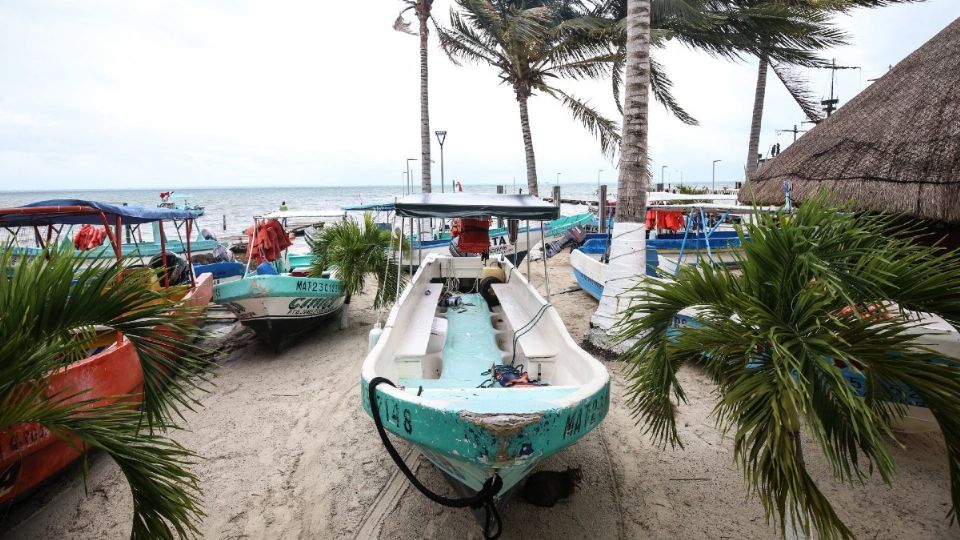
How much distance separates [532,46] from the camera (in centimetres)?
1305

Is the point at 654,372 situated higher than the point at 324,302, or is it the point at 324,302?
the point at 654,372

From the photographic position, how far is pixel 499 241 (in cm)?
1400

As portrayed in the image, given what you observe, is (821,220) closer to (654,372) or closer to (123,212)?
(654,372)

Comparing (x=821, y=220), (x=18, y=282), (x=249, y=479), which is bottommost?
(x=249, y=479)

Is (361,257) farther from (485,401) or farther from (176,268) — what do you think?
(485,401)

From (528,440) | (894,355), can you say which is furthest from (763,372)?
(528,440)

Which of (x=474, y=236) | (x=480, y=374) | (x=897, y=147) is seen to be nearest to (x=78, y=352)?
(x=480, y=374)

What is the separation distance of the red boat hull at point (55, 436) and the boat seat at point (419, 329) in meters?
1.93

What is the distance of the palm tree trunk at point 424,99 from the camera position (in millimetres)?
13930

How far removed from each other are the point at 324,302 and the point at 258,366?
146 centimetres

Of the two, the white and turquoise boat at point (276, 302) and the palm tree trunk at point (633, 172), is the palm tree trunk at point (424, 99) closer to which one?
the white and turquoise boat at point (276, 302)

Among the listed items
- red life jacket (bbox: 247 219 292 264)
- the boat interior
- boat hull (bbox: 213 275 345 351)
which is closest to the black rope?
the boat interior

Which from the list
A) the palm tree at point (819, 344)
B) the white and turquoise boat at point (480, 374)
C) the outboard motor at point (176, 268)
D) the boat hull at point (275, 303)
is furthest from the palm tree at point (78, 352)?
the outboard motor at point (176, 268)

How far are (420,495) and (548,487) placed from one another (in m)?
1.04
